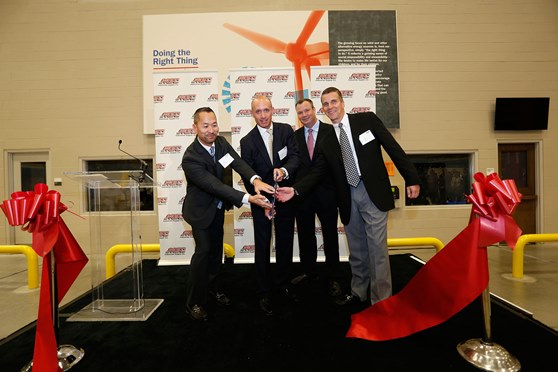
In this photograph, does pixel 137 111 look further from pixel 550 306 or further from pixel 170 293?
pixel 550 306

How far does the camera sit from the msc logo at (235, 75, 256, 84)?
14.3 feet

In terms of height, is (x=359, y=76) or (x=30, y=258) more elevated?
(x=359, y=76)

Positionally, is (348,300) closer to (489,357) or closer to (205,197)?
(489,357)

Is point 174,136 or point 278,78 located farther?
point 174,136

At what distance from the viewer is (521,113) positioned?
5.59m

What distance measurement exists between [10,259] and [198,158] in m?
5.25

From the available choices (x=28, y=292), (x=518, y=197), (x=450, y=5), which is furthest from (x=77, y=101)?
(x=450, y=5)

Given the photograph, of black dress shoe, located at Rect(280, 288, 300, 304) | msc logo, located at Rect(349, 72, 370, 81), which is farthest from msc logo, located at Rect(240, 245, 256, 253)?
msc logo, located at Rect(349, 72, 370, 81)

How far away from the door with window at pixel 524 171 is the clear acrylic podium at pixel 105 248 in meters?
6.20

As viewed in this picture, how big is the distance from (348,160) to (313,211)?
2.68 feet

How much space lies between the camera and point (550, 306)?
2.94 meters

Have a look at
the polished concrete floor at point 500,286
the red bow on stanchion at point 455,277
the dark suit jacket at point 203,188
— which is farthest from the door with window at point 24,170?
the red bow on stanchion at point 455,277

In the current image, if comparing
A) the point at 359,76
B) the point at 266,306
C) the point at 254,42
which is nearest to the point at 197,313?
the point at 266,306

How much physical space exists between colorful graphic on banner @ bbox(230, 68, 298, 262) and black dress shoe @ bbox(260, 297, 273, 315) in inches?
71.5
